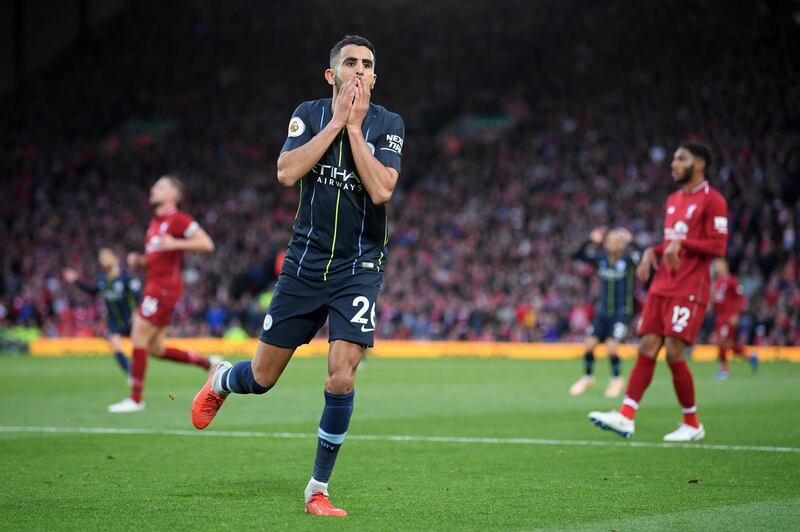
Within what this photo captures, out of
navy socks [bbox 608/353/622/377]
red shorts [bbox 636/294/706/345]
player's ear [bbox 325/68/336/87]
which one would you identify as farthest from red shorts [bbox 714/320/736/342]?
player's ear [bbox 325/68/336/87]

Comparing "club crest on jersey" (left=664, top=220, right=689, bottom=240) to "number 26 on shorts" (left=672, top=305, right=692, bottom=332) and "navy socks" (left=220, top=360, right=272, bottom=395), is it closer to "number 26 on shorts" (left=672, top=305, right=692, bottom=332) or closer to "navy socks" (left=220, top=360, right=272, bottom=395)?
"number 26 on shorts" (left=672, top=305, right=692, bottom=332)

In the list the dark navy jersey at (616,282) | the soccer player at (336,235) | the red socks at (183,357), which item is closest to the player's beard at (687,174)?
the soccer player at (336,235)

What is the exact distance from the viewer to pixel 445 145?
136 ft

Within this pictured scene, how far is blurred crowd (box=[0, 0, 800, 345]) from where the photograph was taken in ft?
107

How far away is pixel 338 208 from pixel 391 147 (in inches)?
18.7

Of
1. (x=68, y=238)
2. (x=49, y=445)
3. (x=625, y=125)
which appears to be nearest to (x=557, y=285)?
(x=625, y=125)

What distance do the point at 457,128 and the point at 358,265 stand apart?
3661 cm

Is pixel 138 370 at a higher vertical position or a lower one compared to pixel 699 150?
lower

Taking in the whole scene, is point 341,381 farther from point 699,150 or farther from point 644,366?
point 699,150

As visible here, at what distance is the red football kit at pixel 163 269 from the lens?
13.5 meters

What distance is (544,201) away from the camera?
35875 millimetres

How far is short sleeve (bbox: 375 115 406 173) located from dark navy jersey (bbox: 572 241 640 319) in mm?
11059

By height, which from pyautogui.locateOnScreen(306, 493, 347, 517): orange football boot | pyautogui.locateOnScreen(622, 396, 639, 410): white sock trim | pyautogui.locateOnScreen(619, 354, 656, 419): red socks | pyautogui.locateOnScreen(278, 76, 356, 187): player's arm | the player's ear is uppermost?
the player's ear

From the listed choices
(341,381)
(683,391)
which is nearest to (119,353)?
(683,391)
